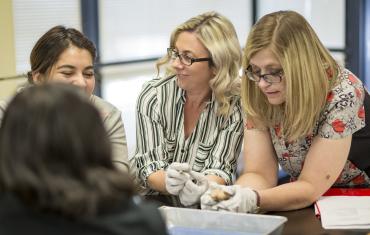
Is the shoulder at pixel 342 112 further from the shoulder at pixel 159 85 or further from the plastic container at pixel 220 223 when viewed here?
the shoulder at pixel 159 85

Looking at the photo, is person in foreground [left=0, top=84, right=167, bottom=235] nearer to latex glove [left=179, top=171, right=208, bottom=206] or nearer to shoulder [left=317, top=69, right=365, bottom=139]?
latex glove [left=179, top=171, right=208, bottom=206]

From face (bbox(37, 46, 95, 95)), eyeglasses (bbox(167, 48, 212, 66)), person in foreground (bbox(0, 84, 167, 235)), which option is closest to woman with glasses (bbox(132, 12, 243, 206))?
eyeglasses (bbox(167, 48, 212, 66))

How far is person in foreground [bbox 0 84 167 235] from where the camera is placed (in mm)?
976

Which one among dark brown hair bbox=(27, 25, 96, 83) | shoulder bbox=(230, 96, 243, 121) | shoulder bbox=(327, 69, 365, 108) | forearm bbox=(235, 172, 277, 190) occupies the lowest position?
forearm bbox=(235, 172, 277, 190)

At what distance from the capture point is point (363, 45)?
13.9 ft

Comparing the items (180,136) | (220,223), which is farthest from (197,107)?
(220,223)

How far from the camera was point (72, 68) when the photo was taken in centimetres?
226

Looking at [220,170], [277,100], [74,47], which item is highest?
[74,47]

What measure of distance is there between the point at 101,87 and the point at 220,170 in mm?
1706

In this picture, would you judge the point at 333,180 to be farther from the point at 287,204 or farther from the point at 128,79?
the point at 128,79

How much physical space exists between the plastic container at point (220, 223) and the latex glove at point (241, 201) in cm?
18

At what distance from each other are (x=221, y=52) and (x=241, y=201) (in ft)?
2.45

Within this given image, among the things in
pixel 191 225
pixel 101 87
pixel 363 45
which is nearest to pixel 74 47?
pixel 191 225

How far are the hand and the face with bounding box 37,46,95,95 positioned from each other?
2.14ft
